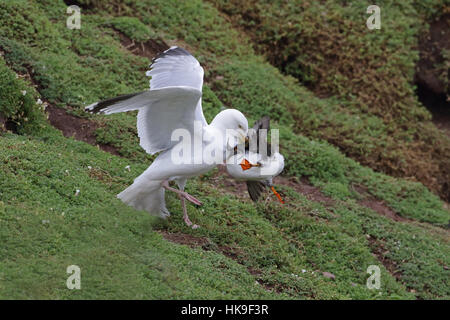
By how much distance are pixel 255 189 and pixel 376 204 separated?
268 cm

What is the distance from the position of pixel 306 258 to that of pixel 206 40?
576cm

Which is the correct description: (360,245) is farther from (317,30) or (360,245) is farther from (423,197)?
(317,30)

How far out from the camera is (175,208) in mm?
7516

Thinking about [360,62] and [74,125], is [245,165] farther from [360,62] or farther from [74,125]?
[360,62]

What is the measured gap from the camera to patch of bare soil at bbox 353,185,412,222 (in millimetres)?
9594

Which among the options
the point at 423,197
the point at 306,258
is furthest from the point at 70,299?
the point at 423,197

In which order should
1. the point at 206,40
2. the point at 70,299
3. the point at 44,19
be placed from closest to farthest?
the point at 70,299 → the point at 44,19 → the point at 206,40

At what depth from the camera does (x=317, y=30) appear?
13062mm

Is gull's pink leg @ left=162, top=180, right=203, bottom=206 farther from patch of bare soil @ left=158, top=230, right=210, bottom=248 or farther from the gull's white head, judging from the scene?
the gull's white head

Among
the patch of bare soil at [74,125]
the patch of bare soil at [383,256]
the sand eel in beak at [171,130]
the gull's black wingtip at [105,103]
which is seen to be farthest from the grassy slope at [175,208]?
the gull's black wingtip at [105,103]

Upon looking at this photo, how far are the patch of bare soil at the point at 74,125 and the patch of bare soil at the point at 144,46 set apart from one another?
7.94ft

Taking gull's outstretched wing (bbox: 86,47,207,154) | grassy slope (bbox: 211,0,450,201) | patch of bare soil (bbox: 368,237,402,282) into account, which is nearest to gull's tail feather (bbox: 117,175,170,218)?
gull's outstretched wing (bbox: 86,47,207,154)

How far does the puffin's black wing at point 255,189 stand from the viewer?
7.81 meters

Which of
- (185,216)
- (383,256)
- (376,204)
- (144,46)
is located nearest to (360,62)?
(376,204)
